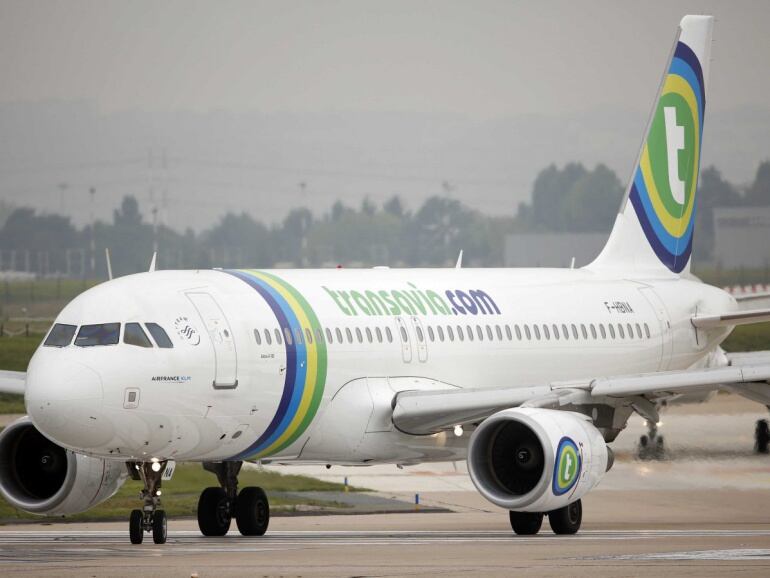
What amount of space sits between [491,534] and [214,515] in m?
4.08

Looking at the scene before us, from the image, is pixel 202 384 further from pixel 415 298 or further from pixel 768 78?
pixel 768 78

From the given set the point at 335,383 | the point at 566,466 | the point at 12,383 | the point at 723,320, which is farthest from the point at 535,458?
the point at 723,320

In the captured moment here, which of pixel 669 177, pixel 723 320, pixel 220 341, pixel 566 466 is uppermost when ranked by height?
pixel 669 177

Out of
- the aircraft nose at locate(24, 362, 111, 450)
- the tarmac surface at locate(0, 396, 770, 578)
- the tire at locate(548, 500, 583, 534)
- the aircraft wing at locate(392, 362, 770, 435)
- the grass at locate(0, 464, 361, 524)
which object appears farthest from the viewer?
the grass at locate(0, 464, 361, 524)

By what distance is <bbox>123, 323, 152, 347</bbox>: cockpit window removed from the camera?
20.2m

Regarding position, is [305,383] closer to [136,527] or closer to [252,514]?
[252,514]

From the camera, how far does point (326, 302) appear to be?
23.9 metres

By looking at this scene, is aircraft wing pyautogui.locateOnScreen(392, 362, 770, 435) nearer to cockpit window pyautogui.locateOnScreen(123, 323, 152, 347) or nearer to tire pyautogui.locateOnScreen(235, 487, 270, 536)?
tire pyautogui.locateOnScreen(235, 487, 270, 536)

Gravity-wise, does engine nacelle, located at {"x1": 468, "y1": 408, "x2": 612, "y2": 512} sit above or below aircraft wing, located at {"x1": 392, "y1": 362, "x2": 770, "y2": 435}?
below

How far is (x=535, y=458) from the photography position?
73.1ft

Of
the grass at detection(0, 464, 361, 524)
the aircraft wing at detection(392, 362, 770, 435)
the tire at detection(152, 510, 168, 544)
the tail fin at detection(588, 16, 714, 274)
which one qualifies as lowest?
the grass at detection(0, 464, 361, 524)

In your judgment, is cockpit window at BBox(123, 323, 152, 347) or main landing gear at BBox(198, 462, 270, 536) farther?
main landing gear at BBox(198, 462, 270, 536)

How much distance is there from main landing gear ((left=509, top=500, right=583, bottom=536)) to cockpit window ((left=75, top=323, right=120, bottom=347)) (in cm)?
624

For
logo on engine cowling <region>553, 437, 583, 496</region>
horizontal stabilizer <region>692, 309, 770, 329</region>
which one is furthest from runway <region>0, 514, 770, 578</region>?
horizontal stabilizer <region>692, 309, 770, 329</region>
